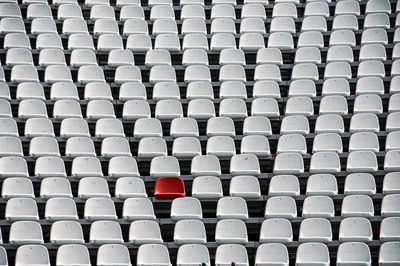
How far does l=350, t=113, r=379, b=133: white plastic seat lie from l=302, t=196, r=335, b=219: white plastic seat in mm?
1268

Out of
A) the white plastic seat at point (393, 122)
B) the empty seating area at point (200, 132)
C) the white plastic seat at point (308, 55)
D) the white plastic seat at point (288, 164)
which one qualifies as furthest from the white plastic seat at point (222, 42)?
the white plastic seat at point (393, 122)

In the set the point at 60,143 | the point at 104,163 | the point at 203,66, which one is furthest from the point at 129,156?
the point at 203,66

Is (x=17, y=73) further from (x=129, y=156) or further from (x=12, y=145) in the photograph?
(x=129, y=156)

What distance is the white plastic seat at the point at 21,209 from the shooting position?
29.1ft

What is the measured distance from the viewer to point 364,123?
32.1 ft

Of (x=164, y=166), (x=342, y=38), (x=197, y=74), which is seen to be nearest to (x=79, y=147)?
(x=164, y=166)

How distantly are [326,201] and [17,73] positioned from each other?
14.5 ft

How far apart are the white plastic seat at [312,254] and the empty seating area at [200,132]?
2 centimetres

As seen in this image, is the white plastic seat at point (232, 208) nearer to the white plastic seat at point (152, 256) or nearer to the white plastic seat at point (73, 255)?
the white plastic seat at point (152, 256)

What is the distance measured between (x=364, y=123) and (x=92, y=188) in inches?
136

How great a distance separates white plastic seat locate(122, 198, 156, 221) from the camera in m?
8.90

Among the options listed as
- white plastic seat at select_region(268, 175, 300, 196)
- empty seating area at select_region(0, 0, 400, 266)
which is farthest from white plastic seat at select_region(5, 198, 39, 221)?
white plastic seat at select_region(268, 175, 300, 196)

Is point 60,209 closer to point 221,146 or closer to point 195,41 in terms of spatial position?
point 221,146

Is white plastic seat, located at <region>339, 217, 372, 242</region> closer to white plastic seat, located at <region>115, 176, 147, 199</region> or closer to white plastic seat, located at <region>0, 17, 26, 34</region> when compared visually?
white plastic seat, located at <region>115, 176, 147, 199</region>
